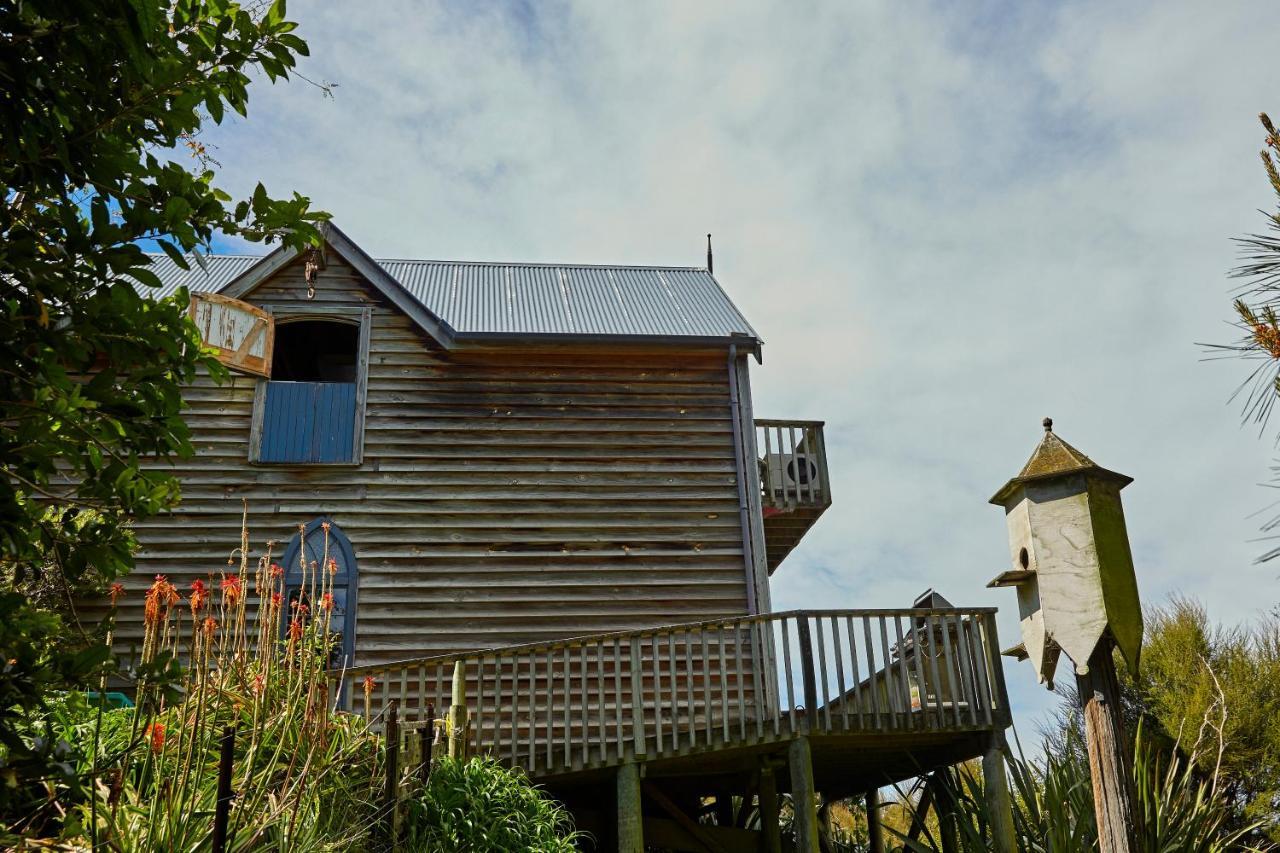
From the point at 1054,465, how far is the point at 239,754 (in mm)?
4905

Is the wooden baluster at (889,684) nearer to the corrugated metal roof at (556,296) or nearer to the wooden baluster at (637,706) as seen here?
the wooden baluster at (637,706)

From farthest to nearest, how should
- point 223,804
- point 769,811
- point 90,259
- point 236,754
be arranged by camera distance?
point 769,811 → point 236,754 → point 223,804 → point 90,259

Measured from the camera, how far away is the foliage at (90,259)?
2.86m

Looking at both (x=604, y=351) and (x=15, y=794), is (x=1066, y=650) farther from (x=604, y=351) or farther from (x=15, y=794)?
(x=604, y=351)

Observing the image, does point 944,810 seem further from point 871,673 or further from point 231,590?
point 231,590

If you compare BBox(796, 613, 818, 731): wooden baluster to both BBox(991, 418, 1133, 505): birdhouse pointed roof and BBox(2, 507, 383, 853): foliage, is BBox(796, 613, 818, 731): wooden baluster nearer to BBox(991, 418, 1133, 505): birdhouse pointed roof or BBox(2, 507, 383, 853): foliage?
BBox(2, 507, 383, 853): foliage

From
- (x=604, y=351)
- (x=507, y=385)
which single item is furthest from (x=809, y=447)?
(x=507, y=385)

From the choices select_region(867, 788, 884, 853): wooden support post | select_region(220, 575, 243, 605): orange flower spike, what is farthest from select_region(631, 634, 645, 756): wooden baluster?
select_region(220, 575, 243, 605): orange flower spike

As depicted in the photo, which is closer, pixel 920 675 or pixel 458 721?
pixel 458 721

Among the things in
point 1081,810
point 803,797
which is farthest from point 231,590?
point 803,797

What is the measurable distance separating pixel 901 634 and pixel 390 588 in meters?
5.89

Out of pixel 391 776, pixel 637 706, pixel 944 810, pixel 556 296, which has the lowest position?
pixel 944 810

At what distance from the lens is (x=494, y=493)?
43.6 ft

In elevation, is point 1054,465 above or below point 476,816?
above
